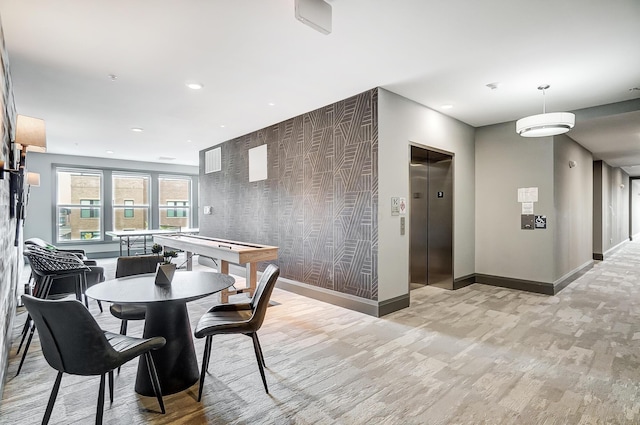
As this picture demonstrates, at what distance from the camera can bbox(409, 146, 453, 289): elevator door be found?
17.7ft

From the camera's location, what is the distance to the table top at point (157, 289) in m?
2.11

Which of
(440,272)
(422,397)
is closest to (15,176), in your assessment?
(422,397)

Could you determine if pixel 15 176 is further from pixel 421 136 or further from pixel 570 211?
pixel 570 211

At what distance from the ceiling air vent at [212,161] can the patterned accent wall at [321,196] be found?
38.8 inches

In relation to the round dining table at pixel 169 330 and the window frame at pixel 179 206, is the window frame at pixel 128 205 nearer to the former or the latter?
the window frame at pixel 179 206


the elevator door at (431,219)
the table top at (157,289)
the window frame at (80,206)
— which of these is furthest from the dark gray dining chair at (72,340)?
the window frame at (80,206)

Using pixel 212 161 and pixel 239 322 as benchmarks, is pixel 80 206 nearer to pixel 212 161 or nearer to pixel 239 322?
pixel 212 161

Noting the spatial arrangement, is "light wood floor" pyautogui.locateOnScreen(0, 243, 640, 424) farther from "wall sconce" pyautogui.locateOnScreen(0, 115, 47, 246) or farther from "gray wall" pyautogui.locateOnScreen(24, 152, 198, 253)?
Result: "gray wall" pyautogui.locateOnScreen(24, 152, 198, 253)

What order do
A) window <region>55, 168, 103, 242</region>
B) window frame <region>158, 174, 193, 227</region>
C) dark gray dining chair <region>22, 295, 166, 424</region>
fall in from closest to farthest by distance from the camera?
dark gray dining chair <region>22, 295, 166, 424</region>
window <region>55, 168, 103, 242</region>
window frame <region>158, 174, 193, 227</region>

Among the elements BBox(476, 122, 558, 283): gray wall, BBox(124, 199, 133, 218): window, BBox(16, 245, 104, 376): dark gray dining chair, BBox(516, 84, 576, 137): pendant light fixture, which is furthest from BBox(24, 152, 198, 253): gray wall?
BBox(516, 84, 576, 137): pendant light fixture

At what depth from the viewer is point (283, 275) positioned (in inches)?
218

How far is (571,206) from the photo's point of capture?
5.88 m

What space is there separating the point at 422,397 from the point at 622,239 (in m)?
13.7

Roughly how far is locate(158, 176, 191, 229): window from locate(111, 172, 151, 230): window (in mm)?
424
